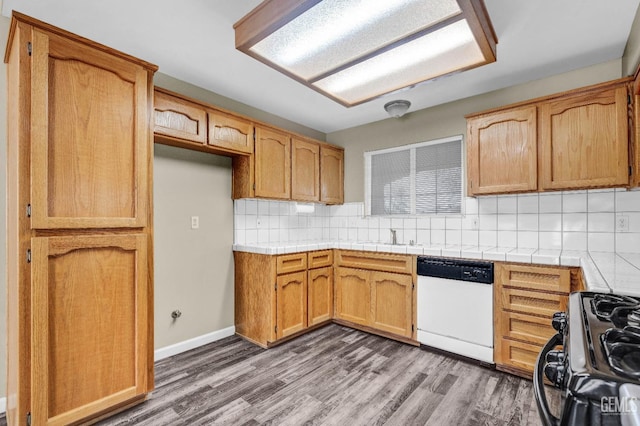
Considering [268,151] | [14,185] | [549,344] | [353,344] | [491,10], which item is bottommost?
[353,344]

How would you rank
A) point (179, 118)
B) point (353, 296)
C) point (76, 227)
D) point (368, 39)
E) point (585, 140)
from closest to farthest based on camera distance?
point (76, 227) → point (368, 39) → point (585, 140) → point (179, 118) → point (353, 296)

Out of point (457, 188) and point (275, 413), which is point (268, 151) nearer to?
point (457, 188)

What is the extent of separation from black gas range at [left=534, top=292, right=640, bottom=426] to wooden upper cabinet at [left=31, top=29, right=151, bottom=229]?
2022 mm

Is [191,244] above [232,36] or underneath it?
underneath

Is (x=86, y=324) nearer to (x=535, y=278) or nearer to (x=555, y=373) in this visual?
(x=555, y=373)

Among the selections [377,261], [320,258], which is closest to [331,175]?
[320,258]

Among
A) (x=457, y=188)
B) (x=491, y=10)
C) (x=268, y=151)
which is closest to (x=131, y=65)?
(x=268, y=151)

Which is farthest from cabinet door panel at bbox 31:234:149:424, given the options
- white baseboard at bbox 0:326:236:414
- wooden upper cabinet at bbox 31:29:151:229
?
white baseboard at bbox 0:326:236:414

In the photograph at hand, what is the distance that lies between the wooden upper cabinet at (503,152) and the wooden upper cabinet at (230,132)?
6.56ft

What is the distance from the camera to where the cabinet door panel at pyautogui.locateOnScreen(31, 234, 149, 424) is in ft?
Answer: 5.01

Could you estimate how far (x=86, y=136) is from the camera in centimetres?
168

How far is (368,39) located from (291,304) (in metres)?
2.28

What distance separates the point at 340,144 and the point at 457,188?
1.62 metres

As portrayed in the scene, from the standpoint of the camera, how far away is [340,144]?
411 cm
